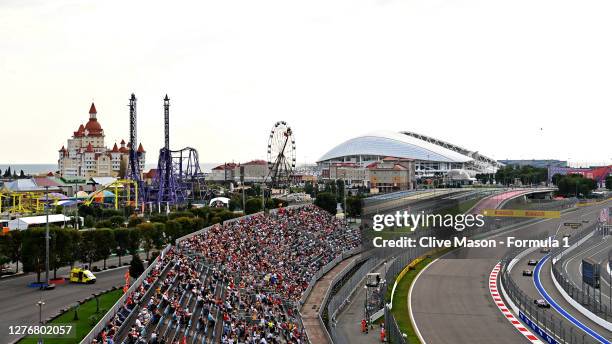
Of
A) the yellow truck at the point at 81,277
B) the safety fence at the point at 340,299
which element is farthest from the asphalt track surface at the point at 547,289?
the yellow truck at the point at 81,277

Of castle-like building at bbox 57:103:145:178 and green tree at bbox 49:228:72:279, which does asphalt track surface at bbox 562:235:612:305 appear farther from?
castle-like building at bbox 57:103:145:178

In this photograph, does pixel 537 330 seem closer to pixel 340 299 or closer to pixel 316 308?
pixel 340 299

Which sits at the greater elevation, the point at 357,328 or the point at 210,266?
the point at 210,266

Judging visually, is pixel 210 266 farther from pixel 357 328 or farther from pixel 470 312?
pixel 470 312

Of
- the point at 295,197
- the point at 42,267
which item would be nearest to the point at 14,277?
the point at 42,267

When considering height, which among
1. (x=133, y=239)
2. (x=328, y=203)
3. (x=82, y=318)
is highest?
(x=328, y=203)

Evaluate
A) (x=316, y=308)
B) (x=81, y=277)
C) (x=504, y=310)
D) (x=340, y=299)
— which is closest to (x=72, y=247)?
(x=81, y=277)

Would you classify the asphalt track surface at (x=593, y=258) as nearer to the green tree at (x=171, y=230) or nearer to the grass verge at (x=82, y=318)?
the grass verge at (x=82, y=318)
